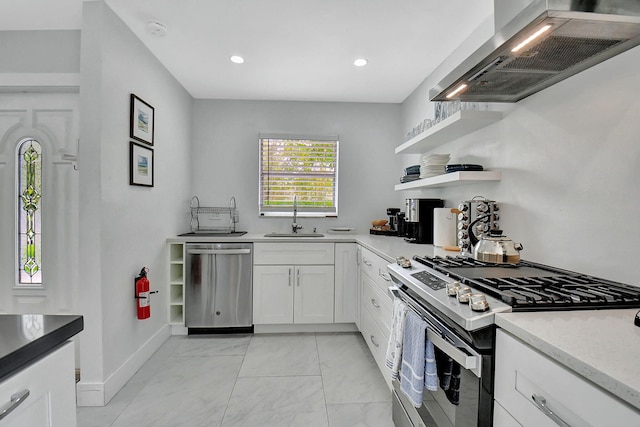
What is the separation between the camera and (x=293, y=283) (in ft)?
10.2

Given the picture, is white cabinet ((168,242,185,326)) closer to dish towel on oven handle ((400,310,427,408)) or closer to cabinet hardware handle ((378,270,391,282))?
cabinet hardware handle ((378,270,391,282))

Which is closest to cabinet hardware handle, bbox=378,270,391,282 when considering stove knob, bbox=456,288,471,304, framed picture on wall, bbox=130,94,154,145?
stove knob, bbox=456,288,471,304

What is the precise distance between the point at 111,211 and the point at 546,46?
2.49 meters

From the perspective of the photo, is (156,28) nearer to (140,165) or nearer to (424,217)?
(140,165)

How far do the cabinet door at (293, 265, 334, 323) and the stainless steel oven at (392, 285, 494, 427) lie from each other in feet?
5.74

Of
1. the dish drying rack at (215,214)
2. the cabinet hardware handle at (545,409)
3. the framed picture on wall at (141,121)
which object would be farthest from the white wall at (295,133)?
the cabinet hardware handle at (545,409)

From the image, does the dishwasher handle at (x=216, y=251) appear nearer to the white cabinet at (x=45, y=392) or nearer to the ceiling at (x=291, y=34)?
the ceiling at (x=291, y=34)

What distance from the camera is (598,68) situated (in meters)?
1.30

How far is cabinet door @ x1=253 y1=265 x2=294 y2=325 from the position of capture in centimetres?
309

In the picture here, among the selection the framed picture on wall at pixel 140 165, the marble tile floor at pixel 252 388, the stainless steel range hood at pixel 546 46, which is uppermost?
the stainless steel range hood at pixel 546 46

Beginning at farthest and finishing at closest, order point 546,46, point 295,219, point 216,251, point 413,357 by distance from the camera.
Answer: point 295,219 → point 216,251 → point 413,357 → point 546,46

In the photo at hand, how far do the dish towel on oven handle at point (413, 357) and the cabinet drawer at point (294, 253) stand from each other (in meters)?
1.79

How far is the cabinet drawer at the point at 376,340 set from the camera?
6.90 feet

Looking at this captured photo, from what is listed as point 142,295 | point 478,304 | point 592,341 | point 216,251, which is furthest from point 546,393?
point 216,251
